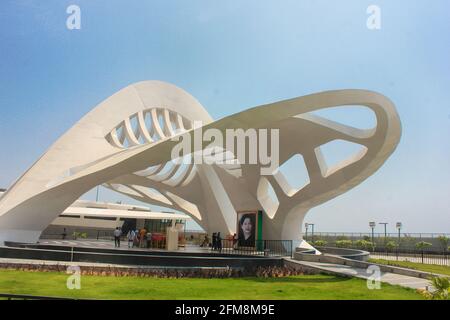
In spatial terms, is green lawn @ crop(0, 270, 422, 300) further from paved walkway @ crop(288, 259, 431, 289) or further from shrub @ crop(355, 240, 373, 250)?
shrub @ crop(355, 240, 373, 250)

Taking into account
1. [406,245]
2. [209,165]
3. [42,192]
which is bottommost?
[406,245]

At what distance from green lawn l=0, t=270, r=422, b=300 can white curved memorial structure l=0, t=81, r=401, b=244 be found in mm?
7162

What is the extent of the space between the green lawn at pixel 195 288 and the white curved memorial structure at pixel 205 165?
23.5 ft

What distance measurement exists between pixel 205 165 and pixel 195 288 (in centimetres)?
1909

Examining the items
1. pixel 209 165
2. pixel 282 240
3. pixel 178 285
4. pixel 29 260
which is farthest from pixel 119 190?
pixel 178 285

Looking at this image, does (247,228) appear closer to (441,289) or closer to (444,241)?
(441,289)

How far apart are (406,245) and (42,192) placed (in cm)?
3540

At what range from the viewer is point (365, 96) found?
16.5 m

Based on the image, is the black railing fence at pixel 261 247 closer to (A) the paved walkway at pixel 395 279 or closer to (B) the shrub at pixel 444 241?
(A) the paved walkway at pixel 395 279

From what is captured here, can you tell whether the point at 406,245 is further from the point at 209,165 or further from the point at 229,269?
the point at 229,269

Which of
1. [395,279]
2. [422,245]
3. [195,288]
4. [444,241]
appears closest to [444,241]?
[444,241]

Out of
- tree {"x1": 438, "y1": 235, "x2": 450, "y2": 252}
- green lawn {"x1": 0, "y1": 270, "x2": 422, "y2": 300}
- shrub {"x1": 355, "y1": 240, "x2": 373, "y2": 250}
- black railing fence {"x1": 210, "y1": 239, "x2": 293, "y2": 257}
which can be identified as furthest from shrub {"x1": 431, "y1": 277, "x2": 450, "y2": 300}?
tree {"x1": 438, "y1": 235, "x2": 450, "y2": 252}

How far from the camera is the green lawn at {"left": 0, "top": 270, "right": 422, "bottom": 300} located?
31.1 ft

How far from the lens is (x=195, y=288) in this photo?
34.8 ft
